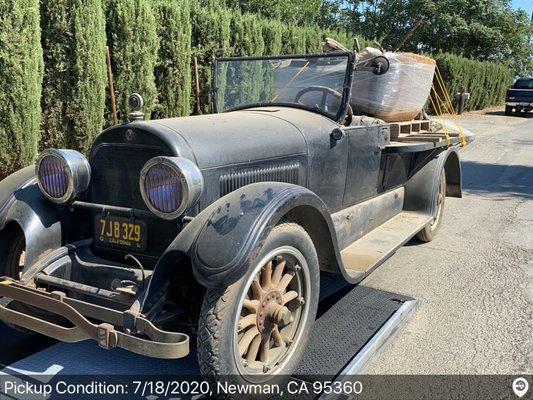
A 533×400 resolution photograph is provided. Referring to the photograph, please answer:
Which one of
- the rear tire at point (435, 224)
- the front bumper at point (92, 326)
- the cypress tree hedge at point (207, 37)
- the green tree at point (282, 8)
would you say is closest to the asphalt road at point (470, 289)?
the rear tire at point (435, 224)

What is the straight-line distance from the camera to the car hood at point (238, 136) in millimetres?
2791

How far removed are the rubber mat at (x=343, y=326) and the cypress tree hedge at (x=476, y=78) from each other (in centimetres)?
2009

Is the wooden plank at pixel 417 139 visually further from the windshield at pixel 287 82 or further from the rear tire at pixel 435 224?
the windshield at pixel 287 82

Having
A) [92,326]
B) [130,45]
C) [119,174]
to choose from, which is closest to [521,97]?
[130,45]

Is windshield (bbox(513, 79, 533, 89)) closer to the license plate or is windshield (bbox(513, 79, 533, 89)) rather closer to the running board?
the running board

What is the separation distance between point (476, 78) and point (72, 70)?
23622 millimetres

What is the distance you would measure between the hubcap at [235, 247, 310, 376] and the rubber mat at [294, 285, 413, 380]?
0.78 feet

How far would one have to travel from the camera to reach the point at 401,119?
5062 mm

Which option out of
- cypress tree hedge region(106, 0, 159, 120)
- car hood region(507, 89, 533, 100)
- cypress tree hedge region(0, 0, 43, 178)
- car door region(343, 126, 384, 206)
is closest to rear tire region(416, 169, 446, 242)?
car door region(343, 126, 384, 206)

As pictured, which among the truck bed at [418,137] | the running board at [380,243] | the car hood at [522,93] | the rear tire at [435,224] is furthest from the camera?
the car hood at [522,93]

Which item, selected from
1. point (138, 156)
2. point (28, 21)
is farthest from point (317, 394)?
point (28, 21)

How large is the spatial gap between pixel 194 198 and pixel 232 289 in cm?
51

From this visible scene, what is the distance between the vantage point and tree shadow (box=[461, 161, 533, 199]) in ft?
25.8

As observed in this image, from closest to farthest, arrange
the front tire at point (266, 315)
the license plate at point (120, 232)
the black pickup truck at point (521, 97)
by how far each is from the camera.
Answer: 1. the front tire at point (266, 315)
2. the license plate at point (120, 232)
3. the black pickup truck at point (521, 97)
